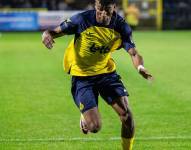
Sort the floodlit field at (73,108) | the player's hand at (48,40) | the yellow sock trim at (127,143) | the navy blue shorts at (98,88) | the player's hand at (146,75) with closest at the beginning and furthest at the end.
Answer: the player's hand at (146,75) → the player's hand at (48,40) → the navy blue shorts at (98,88) → the yellow sock trim at (127,143) → the floodlit field at (73,108)

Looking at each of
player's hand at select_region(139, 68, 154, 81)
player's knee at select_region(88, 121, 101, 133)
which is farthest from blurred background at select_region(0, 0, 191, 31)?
player's hand at select_region(139, 68, 154, 81)

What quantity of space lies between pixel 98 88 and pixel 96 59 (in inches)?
15.1

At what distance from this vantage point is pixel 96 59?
8.64 meters

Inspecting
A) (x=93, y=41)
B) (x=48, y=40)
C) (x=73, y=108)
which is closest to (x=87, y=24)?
(x=93, y=41)

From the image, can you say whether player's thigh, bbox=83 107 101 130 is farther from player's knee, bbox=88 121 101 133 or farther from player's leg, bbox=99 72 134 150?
player's leg, bbox=99 72 134 150

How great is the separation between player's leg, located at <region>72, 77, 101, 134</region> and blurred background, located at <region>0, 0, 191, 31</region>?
32.5m

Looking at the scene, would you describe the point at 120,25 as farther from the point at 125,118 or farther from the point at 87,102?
the point at 125,118

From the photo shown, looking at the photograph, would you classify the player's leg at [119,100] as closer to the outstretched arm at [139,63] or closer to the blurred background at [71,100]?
the outstretched arm at [139,63]

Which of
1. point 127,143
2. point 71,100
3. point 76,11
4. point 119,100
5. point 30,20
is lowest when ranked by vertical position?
point 30,20

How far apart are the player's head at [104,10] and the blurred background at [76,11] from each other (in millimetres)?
32706

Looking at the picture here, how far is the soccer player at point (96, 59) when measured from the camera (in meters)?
8.45

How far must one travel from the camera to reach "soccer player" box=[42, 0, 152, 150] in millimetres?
8445

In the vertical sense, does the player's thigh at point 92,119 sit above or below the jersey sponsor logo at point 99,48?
below

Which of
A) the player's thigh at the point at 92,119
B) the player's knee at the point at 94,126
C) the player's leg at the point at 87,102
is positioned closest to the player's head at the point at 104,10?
the player's leg at the point at 87,102
